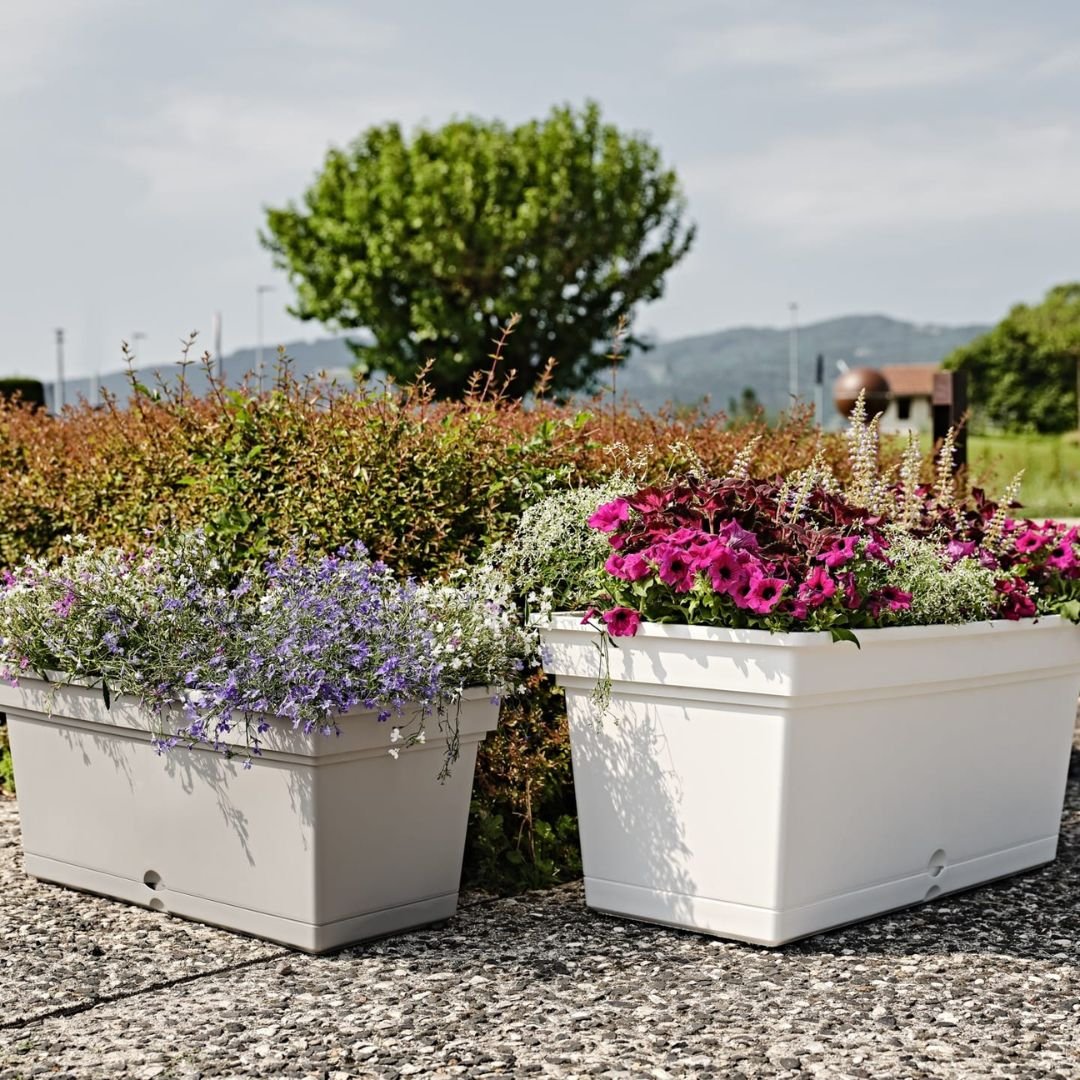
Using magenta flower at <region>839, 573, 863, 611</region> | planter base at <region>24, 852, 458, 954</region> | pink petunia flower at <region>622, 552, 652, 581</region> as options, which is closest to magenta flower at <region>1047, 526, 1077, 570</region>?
magenta flower at <region>839, 573, 863, 611</region>

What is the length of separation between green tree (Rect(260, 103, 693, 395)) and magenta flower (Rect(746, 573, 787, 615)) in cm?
2243

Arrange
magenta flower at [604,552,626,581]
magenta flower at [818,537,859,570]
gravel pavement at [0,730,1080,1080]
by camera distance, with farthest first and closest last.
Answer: magenta flower at [604,552,626,581] → magenta flower at [818,537,859,570] → gravel pavement at [0,730,1080,1080]

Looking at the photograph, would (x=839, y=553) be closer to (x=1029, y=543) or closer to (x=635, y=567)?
(x=635, y=567)

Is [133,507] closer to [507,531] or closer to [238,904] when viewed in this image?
[507,531]

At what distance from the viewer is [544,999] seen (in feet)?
9.77

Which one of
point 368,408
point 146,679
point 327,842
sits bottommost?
point 327,842

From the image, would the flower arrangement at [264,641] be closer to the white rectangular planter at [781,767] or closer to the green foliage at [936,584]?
the white rectangular planter at [781,767]

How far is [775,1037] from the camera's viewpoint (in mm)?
2758

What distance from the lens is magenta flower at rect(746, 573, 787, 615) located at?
3166mm

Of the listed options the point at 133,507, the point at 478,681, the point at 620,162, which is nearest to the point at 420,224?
the point at 620,162

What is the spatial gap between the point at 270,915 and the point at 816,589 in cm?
161

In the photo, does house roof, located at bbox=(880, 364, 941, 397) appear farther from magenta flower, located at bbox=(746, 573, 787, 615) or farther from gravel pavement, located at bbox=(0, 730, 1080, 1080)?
magenta flower, located at bbox=(746, 573, 787, 615)

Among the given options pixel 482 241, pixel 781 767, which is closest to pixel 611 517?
pixel 781 767

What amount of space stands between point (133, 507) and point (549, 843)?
210 cm
